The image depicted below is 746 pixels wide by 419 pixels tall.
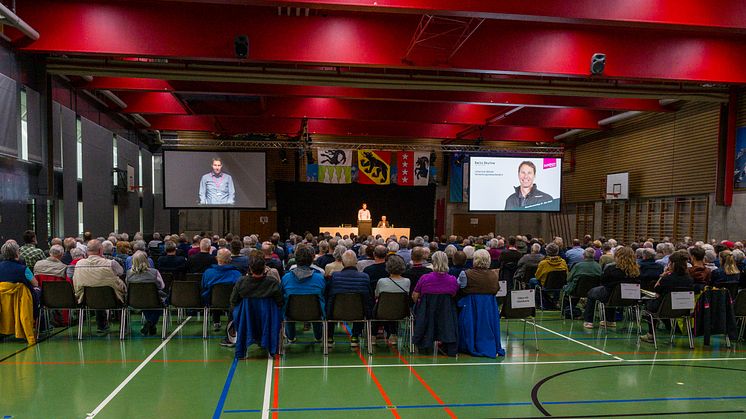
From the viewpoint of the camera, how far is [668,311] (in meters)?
6.26

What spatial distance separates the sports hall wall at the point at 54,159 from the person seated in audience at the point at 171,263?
2924mm

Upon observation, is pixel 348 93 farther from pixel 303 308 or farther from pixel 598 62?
pixel 303 308

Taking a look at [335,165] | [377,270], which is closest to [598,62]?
[377,270]

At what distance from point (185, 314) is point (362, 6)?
595 cm

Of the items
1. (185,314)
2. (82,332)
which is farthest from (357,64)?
(82,332)

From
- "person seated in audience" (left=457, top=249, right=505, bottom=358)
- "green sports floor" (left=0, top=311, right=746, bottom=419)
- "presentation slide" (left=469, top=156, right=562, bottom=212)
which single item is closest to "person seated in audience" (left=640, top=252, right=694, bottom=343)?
"green sports floor" (left=0, top=311, right=746, bottom=419)

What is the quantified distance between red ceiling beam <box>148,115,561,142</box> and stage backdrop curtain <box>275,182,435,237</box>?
353 centimetres

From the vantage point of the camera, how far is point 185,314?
8234 millimetres

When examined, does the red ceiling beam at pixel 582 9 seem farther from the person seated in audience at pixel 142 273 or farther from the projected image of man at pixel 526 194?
the projected image of man at pixel 526 194

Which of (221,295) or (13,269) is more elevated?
(13,269)

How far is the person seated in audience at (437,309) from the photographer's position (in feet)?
18.6

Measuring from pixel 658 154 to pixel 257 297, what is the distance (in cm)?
1549

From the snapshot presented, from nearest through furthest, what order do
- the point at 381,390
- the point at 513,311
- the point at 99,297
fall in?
the point at 381,390 < the point at 513,311 < the point at 99,297

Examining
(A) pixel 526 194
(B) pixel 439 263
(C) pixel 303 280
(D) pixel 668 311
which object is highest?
(A) pixel 526 194
